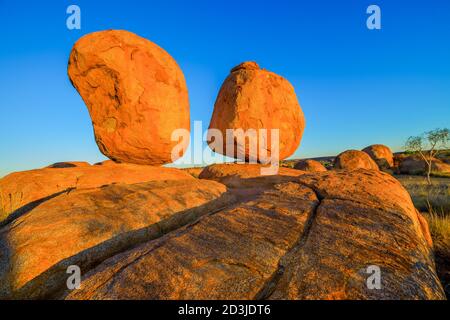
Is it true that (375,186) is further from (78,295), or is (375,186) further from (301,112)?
(301,112)

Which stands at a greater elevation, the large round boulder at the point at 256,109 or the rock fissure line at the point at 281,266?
the large round boulder at the point at 256,109

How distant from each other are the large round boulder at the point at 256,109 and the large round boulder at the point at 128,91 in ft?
5.82

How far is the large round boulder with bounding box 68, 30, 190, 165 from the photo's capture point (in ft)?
21.6

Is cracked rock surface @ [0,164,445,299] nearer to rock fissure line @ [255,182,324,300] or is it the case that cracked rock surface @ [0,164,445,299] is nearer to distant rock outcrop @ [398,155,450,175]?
rock fissure line @ [255,182,324,300]

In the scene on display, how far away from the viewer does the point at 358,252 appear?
2408 millimetres

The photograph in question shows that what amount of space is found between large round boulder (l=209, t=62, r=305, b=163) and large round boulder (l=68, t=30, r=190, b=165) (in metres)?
1.77

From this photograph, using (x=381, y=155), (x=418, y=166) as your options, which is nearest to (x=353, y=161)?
(x=381, y=155)

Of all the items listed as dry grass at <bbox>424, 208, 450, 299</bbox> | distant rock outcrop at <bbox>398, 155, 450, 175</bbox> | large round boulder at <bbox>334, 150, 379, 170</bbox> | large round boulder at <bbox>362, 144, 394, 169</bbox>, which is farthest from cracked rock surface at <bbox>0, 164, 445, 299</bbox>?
large round boulder at <bbox>362, 144, 394, 169</bbox>

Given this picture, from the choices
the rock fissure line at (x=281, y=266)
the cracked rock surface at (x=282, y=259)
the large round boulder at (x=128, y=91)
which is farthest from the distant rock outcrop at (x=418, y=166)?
the rock fissure line at (x=281, y=266)

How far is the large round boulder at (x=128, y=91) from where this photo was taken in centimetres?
659

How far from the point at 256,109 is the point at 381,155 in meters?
24.8

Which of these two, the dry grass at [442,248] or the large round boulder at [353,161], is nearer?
→ the dry grass at [442,248]

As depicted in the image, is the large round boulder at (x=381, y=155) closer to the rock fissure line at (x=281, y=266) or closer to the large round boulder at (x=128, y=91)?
the large round boulder at (x=128, y=91)

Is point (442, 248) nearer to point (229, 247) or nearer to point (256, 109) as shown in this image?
point (229, 247)
